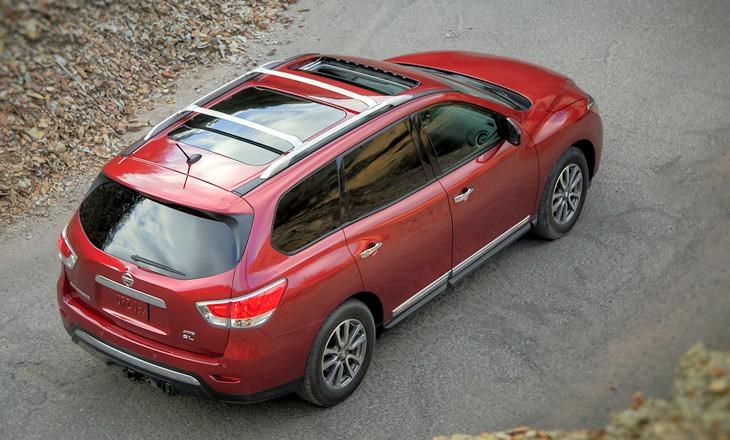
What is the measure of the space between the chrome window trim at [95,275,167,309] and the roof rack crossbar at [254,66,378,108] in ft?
6.53

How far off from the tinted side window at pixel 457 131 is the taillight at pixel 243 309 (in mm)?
1794

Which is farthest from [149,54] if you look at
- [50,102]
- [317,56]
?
[317,56]

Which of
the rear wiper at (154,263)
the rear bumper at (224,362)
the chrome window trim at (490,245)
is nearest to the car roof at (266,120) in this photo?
the rear wiper at (154,263)

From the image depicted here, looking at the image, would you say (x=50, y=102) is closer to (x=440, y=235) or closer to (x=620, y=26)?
(x=440, y=235)

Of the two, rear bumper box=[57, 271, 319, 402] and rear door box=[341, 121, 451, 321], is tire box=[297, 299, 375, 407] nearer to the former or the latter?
rear bumper box=[57, 271, 319, 402]

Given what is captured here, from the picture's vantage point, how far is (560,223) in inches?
310

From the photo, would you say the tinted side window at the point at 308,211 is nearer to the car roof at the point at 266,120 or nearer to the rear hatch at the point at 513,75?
the car roof at the point at 266,120

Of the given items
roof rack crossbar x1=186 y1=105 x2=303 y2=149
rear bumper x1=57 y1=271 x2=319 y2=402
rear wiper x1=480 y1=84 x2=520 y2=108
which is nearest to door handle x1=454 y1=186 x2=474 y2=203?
rear wiper x1=480 y1=84 x2=520 y2=108

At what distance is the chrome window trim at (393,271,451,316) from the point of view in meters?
6.64

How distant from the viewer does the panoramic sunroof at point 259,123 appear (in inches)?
239

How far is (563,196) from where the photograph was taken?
25.6 feet

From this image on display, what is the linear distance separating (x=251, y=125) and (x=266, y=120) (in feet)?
0.40

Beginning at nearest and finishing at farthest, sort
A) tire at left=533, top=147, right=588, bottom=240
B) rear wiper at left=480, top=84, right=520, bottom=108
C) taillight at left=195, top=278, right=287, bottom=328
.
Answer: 1. taillight at left=195, top=278, right=287, bottom=328
2. rear wiper at left=480, top=84, right=520, bottom=108
3. tire at left=533, top=147, right=588, bottom=240

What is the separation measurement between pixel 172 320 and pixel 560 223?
364cm
